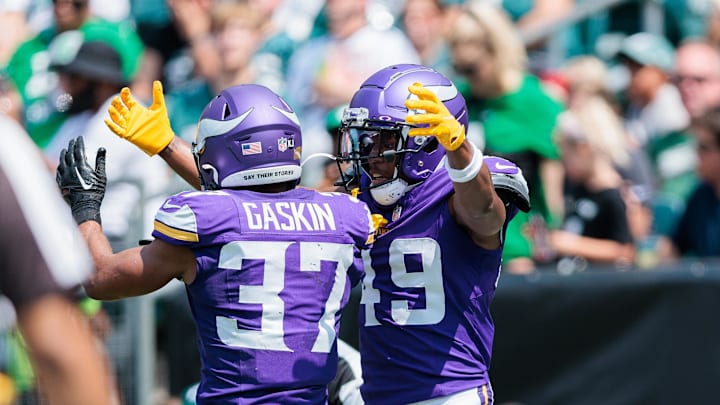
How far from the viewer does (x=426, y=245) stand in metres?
4.15

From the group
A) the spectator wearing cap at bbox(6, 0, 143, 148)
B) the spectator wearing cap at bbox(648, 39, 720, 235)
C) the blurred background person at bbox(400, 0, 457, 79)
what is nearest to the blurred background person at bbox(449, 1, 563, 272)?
the spectator wearing cap at bbox(648, 39, 720, 235)

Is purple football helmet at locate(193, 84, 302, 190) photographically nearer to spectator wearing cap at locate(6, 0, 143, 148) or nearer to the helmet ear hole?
the helmet ear hole

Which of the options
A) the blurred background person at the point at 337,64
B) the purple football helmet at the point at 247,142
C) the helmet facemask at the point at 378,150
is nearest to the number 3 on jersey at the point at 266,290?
the purple football helmet at the point at 247,142

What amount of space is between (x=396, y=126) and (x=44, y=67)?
5.60 m

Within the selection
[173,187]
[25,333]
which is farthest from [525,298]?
[25,333]

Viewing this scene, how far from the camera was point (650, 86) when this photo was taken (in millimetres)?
8508

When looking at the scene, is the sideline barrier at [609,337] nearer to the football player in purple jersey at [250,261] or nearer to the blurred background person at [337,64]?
the blurred background person at [337,64]

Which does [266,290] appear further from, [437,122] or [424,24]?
[424,24]

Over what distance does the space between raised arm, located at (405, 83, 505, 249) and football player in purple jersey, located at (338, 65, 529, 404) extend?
0.13 meters

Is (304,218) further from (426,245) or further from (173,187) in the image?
(173,187)

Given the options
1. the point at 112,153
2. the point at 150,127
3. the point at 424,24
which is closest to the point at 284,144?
the point at 150,127

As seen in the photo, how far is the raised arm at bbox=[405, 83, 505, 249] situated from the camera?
3.75 meters

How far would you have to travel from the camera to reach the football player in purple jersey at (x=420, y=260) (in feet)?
13.6

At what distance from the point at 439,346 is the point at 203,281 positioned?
0.85 meters
